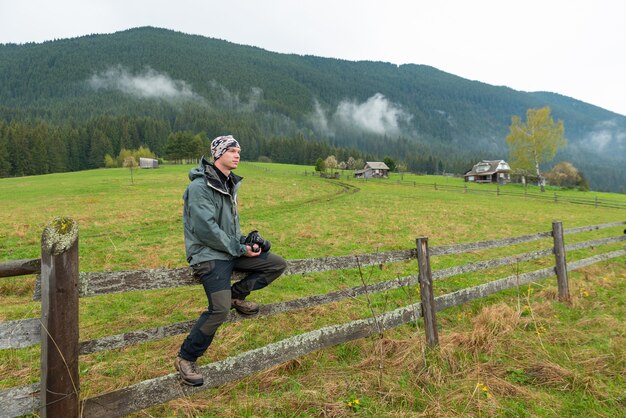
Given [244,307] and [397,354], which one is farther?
[397,354]

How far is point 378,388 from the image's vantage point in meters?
4.19

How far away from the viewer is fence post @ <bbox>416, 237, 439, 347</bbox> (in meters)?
5.22

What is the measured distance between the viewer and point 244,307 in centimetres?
385

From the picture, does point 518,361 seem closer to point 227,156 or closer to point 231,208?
point 231,208

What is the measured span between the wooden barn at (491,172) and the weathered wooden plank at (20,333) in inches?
4153

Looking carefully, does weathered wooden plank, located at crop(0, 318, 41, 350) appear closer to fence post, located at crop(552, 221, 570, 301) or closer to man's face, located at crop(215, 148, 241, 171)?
man's face, located at crop(215, 148, 241, 171)

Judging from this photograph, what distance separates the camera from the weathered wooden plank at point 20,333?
8.76 ft

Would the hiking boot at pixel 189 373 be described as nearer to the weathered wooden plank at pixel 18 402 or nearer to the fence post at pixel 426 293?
the weathered wooden plank at pixel 18 402

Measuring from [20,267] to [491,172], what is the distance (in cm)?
11032

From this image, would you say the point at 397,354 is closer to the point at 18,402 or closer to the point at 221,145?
the point at 221,145

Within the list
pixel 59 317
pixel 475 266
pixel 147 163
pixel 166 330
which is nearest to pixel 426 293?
pixel 475 266

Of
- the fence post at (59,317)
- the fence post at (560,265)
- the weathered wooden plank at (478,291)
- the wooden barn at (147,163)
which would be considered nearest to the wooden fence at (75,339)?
the fence post at (59,317)

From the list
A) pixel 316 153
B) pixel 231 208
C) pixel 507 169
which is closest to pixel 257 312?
pixel 231 208

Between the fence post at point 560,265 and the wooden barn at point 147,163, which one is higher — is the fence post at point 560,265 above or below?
below
